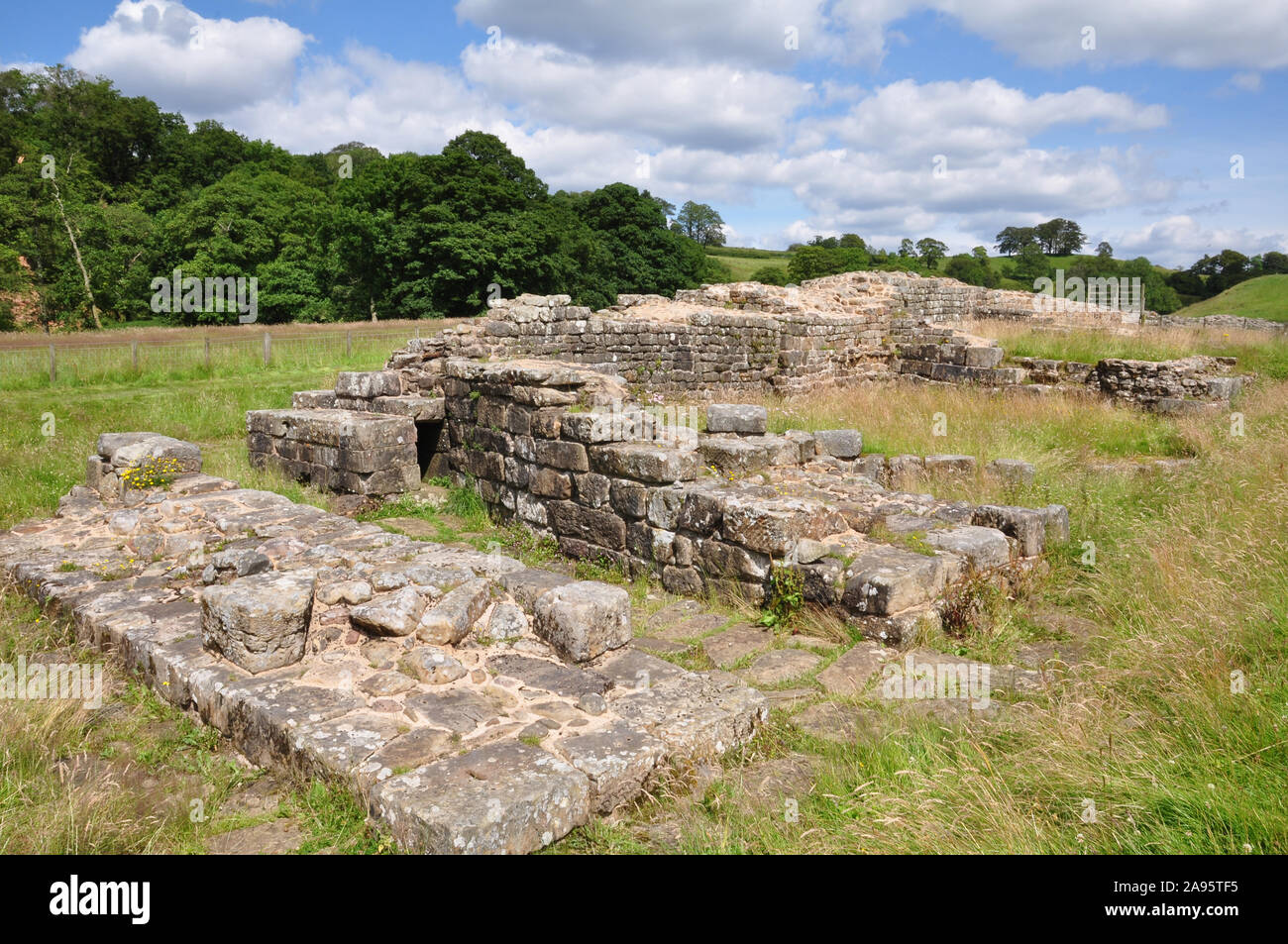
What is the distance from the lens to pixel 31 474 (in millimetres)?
9930

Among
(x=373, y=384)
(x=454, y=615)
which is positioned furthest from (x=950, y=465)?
(x=373, y=384)

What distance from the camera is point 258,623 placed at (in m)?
4.07

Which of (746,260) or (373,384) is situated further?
(746,260)

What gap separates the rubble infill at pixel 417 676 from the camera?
3.09 meters

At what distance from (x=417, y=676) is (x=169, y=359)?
17.1 m

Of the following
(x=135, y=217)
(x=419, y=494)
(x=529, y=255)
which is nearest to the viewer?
(x=419, y=494)

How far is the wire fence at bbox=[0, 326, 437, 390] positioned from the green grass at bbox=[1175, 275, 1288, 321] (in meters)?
27.3

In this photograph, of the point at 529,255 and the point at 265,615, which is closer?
the point at 265,615

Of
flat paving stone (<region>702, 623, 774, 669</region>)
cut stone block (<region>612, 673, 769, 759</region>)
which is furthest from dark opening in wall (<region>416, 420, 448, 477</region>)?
cut stone block (<region>612, 673, 769, 759</region>)

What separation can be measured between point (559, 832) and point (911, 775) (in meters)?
1.49

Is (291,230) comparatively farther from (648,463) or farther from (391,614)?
(391,614)

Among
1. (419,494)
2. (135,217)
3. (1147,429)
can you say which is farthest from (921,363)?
(135,217)

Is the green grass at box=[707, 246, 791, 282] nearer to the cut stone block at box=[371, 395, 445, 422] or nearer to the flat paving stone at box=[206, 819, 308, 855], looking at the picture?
the cut stone block at box=[371, 395, 445, 422]
